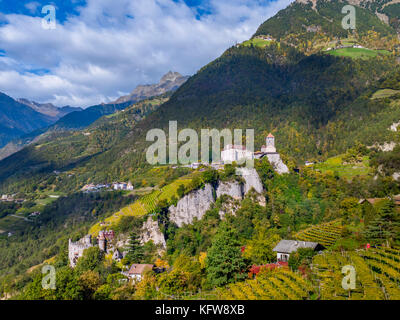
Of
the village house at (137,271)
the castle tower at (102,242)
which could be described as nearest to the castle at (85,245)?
the castle tower at (102,242)

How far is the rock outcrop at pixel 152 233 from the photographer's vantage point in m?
52.8

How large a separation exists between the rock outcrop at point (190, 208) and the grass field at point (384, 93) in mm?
Result: 83022

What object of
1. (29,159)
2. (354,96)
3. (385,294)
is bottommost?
(385,294)

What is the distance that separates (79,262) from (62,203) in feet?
209

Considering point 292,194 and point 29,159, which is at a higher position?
point 29,159

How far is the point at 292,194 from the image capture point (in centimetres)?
6053

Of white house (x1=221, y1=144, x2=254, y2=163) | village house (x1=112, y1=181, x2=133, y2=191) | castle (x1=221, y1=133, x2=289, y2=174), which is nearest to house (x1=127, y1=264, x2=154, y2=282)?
castle (x1=221, y1=133, x2=289, y2=174)

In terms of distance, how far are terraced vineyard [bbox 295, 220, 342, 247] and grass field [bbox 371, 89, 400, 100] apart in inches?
3157

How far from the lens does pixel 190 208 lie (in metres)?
57.8

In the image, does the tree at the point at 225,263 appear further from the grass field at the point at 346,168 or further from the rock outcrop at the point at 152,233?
the grass field at the point at 346,168

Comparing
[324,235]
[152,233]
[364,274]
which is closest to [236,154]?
[152,233]

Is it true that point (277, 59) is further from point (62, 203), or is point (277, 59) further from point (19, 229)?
point (19, 229)

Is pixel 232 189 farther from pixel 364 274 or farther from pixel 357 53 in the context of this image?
pixel 357 53
